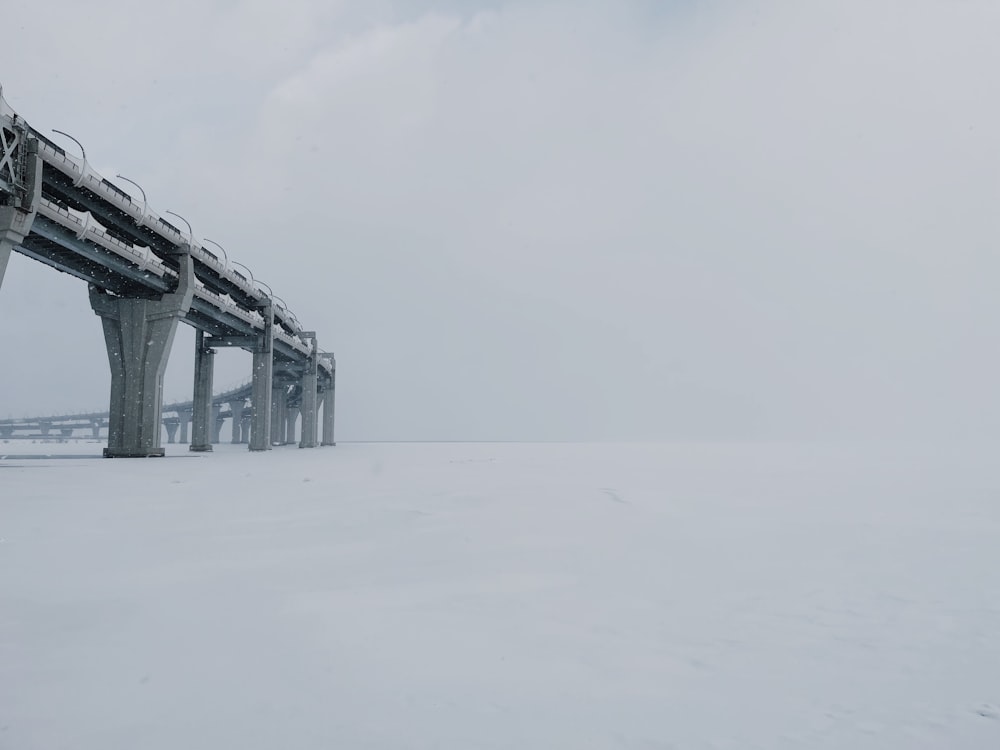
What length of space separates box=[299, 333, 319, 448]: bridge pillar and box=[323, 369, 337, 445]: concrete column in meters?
14.8

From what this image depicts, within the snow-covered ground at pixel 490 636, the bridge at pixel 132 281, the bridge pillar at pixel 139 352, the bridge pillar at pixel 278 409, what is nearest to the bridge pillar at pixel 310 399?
the bridge at pixel 132 281

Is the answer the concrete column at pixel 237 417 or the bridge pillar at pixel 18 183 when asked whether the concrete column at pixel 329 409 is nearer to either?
the concrete column at pixel 237 417

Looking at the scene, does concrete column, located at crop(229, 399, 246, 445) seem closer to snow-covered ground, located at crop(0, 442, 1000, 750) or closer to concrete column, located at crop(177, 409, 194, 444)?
concrete column, located at crop(177, 409, 194, 444)

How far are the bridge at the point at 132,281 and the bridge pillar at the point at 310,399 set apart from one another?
899cm

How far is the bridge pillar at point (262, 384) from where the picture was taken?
51625 millimetres

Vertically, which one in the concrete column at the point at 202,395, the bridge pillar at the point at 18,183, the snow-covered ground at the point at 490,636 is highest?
the bridge pillar at the point at 18,183

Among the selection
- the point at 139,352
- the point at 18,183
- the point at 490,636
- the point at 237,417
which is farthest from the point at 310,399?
the point at 490,636

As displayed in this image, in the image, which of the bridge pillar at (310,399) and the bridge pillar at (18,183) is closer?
the bridge pillar at (18,183)

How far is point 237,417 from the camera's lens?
112625mm

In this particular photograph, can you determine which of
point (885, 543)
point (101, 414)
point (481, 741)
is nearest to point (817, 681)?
point (481, 741)

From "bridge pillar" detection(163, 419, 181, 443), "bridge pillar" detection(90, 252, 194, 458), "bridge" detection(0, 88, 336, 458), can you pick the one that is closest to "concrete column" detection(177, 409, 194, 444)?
"bridge pillar" detection(163, 419, 181, 443)

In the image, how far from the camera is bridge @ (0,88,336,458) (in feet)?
76.4

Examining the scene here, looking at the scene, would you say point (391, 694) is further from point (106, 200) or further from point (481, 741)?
point (106, 200)

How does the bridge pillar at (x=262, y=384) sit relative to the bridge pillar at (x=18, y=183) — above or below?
below
